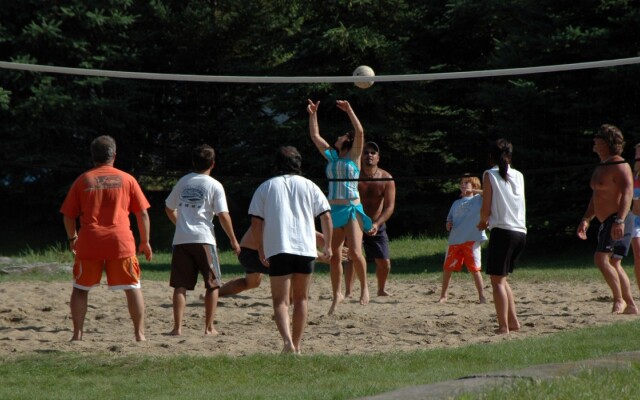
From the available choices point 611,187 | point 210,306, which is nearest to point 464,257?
point 611,187

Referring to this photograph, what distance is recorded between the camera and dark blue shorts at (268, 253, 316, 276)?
7.82 metres

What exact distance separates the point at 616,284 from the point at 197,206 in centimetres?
416

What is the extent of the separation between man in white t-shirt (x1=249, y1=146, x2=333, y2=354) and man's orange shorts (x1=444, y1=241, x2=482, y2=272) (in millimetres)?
4027

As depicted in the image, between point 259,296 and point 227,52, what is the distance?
1650 cm

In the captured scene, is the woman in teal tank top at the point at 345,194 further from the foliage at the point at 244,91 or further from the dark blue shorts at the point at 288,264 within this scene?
the foliage at the point at 244,91

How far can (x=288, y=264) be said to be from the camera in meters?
7.85

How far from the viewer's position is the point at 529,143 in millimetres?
19406

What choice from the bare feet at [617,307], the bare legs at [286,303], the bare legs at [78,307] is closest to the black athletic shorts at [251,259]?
the bare legs at [78,307]

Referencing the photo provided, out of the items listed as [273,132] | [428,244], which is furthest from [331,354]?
[273,132]

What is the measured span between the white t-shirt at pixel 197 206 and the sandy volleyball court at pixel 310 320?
0.91 metres

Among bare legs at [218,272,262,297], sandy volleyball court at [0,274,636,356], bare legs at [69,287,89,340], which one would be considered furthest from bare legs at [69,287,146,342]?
bare legs at [218,272,262,297]

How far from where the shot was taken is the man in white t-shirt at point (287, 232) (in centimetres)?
781

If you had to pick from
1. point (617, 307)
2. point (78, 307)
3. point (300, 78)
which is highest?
point (300, 78)

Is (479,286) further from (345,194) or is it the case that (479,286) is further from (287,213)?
(287,213)
